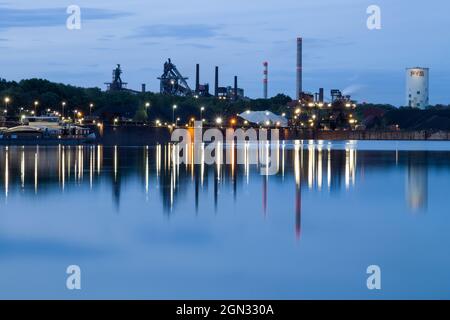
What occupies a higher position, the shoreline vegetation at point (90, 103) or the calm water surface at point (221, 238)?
the shoreline vegetation at point (90, 103)

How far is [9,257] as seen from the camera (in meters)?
16.5

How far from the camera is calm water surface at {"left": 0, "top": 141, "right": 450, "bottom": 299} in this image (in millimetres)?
13975

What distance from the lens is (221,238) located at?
1919cm

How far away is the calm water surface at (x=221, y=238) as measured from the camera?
13975 mm

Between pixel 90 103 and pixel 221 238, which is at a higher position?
pixel 90 103

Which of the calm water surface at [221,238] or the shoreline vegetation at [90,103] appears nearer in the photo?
the calm water surface at [221,238]

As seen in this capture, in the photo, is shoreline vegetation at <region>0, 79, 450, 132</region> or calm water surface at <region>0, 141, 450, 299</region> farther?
shoreline vegetation at <region>0, 79, 450, 132</region>

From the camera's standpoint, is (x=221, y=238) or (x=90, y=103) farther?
(x=90, y=103)

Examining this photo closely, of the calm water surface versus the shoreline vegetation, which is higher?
the shoreline vegetation

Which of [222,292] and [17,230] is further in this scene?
[17,230]
